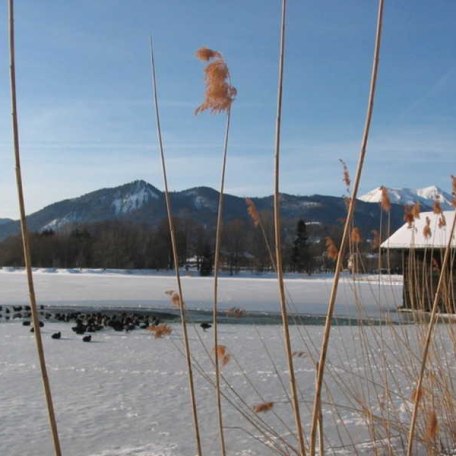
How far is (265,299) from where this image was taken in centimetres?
1848

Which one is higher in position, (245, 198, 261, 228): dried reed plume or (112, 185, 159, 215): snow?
(112, 185, 159, 215): snow

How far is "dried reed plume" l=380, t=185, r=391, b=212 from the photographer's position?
2.23 meters

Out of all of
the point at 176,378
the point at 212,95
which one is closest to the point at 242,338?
the point at 176,378

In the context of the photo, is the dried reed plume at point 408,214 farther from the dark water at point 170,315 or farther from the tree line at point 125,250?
the tree line at point 125,250

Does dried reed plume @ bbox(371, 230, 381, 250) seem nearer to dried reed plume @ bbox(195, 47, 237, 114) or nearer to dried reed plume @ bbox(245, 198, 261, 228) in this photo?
dried reed plume @ bbox(245, 198, 261, 228)

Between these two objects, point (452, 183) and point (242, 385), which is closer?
point (452, 183)

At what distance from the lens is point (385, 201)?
2.25 metres

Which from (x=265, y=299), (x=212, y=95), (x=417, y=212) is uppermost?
(x=212, y=95)

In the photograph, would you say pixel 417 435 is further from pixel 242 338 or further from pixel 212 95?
pixel 242 338

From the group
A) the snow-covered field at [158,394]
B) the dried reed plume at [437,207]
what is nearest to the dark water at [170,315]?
the snow-covered field at [158,394]

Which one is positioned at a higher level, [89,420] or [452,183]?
[452,183]

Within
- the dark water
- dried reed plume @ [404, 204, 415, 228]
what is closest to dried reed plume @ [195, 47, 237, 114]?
dried reed plume @ [404, 204, 415, 228]

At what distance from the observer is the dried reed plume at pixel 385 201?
223 cm

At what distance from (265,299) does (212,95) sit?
17.5 m
